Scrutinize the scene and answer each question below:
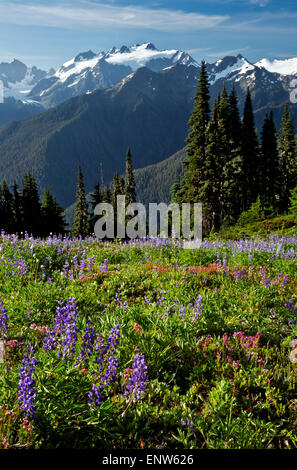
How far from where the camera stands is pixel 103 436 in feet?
10.4

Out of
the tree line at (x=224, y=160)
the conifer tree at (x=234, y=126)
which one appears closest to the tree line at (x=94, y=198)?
the tree line at (x=224, y=160)

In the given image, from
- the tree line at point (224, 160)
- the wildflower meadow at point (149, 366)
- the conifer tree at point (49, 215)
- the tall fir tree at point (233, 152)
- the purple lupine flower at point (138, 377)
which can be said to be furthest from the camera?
the conifer tree at point (49, 215)

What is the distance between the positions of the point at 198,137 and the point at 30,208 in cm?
3317

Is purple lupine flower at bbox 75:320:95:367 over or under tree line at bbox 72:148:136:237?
under

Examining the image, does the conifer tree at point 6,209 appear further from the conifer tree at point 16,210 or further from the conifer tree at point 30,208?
the conifer tree at point 30,208

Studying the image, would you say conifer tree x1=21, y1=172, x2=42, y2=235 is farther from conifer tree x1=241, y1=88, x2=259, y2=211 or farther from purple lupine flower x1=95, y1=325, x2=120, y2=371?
purple lupine flower x1=95, y1=325, x2=120, y2=371

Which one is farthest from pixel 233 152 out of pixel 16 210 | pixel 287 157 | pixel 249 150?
pixel 16 210

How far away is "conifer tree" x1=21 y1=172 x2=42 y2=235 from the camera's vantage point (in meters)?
55.4

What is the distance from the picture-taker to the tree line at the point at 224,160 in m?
37.3

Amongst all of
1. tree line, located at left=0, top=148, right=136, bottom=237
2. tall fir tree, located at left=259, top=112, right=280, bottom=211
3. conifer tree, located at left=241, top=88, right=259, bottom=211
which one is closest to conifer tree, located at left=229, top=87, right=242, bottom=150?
conifer tree, located at left=241, top=88, right=259, bottom=211

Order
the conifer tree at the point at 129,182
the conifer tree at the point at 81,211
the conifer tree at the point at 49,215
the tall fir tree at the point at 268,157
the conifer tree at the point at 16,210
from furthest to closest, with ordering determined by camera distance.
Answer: the conifer tree at the point at 16,210 → the conifer tree at the point at 49,215 → the conifer tree at the point at 81,211 → the conifer tree at the point at 129,182 → the tall fir tree at the point at 268,157

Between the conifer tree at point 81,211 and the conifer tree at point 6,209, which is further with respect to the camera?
the conifer tree at point 6,209

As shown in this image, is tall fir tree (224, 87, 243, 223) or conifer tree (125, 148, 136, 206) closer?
tall fir tree (224, 87, 243, 223)

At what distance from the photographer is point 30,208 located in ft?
183
